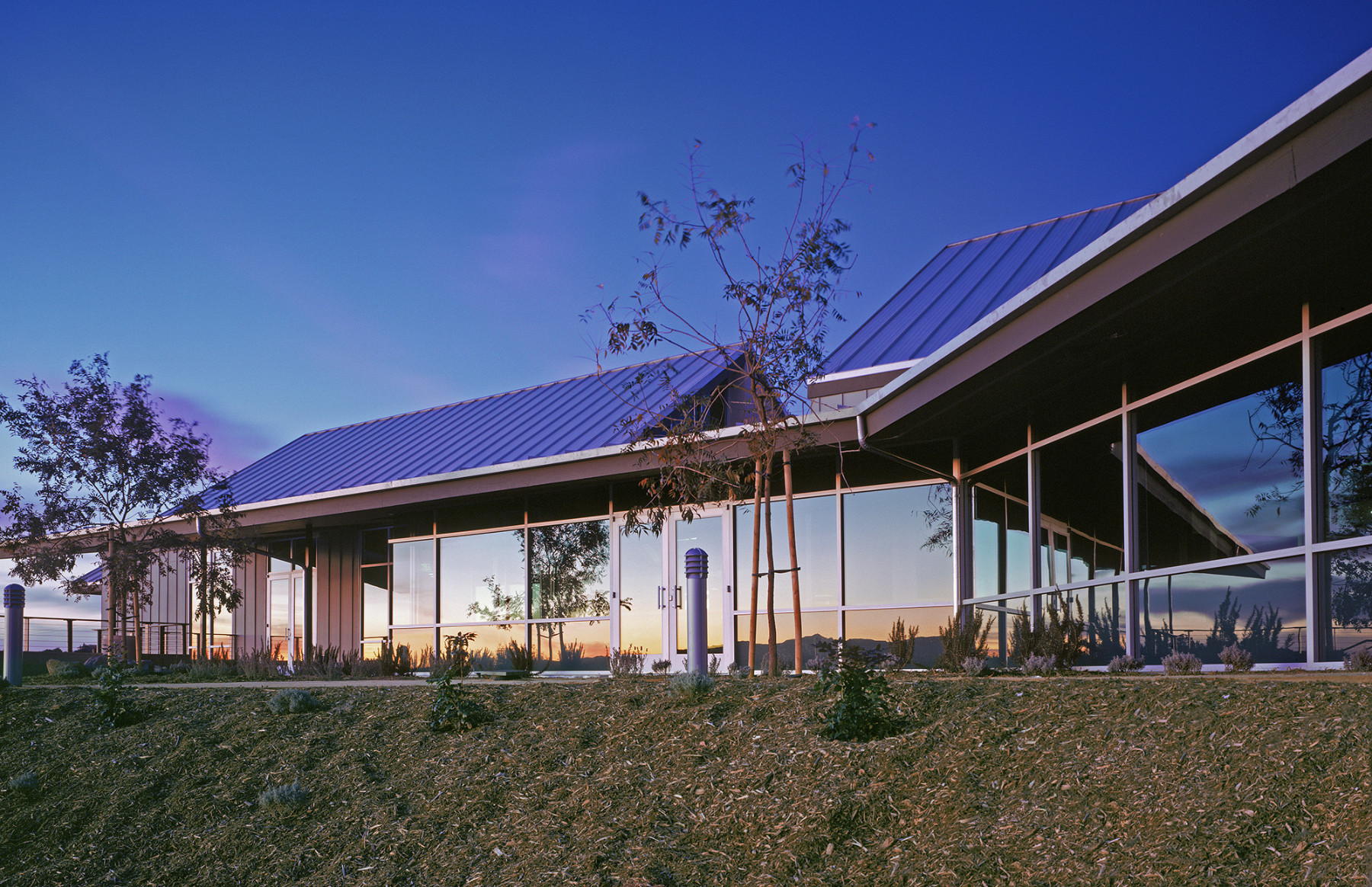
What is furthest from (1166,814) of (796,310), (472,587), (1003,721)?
(472,587)

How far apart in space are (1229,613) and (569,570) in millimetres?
8896

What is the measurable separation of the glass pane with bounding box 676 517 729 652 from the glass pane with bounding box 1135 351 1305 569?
18.4 feet

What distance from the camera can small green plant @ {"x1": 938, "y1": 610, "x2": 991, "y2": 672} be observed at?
9.91 meters

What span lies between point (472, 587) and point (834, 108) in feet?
30.5

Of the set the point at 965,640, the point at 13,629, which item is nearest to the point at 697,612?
the point at 965,640

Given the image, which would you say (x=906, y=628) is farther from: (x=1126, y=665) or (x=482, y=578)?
A: (x=482, y=578)

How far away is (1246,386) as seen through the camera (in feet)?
24.1

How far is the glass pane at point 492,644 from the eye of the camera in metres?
14.5

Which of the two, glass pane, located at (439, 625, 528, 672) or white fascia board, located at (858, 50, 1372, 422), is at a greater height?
white fascia board, located at (858, 50, 1372, 422)

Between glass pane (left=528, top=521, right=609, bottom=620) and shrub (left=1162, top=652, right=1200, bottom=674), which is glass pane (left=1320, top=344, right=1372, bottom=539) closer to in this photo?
shrub (left=1162, top=652, right=1200, bottom=674)

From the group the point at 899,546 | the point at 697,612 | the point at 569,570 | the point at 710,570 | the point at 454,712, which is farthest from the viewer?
the point at 569,570

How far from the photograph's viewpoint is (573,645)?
13977 millimetres

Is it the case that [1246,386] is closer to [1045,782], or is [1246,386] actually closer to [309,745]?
[1045,782]

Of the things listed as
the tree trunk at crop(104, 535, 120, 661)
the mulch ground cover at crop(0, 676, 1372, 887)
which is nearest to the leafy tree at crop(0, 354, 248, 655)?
the tree trunk at crop(104, 535, 120, 661)
